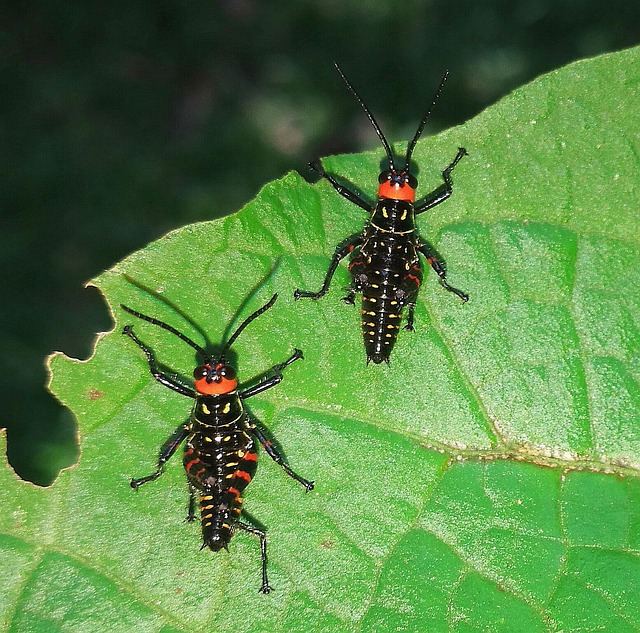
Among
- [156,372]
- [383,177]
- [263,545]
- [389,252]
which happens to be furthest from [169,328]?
[383,177]

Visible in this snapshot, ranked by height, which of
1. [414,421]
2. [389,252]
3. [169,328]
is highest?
[389,252]

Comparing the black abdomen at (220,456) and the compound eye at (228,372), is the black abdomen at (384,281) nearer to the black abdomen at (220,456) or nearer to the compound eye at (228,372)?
the compound eye at (228,372)

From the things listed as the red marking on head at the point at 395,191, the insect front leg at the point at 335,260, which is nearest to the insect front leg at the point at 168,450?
the insect front leg at the point at 335,260

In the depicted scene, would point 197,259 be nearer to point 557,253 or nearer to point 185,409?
point 185,409

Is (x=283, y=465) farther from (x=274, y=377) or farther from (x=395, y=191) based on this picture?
(x=395, y=191)

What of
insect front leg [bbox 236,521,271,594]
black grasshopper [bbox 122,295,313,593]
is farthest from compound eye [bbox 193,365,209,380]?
insect front leg [bbox 236,521,271,594]

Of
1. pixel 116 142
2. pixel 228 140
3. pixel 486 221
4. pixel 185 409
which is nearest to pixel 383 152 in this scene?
pixel 486 221
